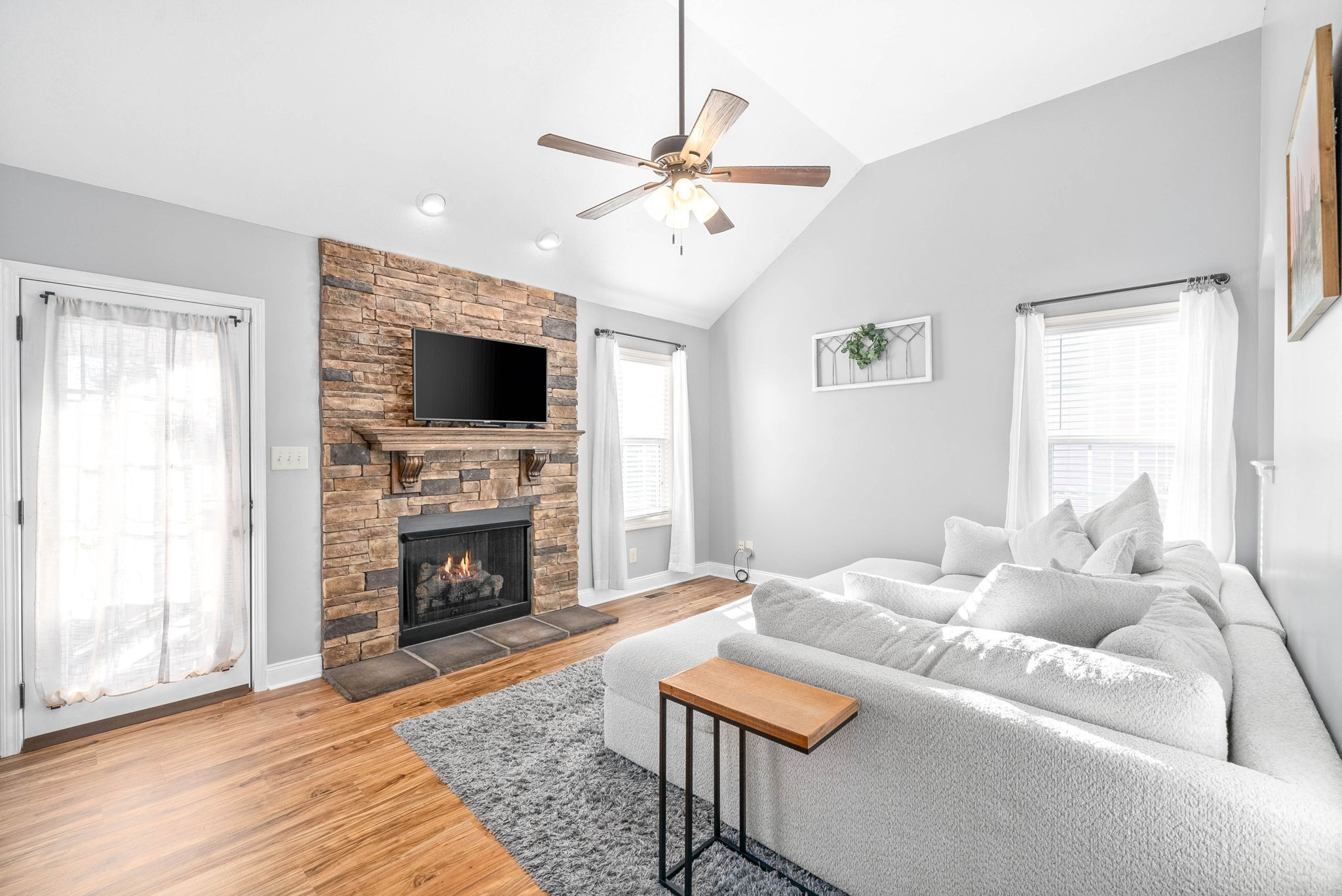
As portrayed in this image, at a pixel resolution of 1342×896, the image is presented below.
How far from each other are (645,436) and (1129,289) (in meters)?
3.39

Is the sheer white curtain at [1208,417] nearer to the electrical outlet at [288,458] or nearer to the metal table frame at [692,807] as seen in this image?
the metal table frame at [692,807]

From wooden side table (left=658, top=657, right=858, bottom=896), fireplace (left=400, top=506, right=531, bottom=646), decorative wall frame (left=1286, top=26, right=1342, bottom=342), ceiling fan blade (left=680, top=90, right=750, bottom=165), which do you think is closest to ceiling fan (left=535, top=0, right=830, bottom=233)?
ceiling fan blade (left=680, top=90, right=750, bottom=165)

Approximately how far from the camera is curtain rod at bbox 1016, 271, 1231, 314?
3055 millimetres

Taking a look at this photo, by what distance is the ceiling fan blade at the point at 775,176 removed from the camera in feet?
7.17

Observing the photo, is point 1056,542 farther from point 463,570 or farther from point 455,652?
point 463,570

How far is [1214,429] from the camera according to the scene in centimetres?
305

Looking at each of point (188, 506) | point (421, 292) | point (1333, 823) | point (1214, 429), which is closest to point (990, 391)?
point (1214, 429)

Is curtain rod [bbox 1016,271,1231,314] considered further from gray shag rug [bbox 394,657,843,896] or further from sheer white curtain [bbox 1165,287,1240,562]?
gray shag rug [bbox 394,657,843,896]

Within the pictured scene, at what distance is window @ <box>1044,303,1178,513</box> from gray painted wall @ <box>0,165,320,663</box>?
430 cm

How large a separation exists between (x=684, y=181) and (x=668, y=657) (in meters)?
1.68

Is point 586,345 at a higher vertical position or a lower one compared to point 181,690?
higher

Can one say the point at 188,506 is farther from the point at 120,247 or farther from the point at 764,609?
the point at 764,609

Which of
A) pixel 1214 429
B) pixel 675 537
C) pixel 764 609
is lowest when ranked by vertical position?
pixel 675 537

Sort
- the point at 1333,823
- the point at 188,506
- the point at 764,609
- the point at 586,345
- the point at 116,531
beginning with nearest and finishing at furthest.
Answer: the point at 1333,823 → the point at 764,609 → the point at 116,531 → the point at 188,506 → the point at 586,345
